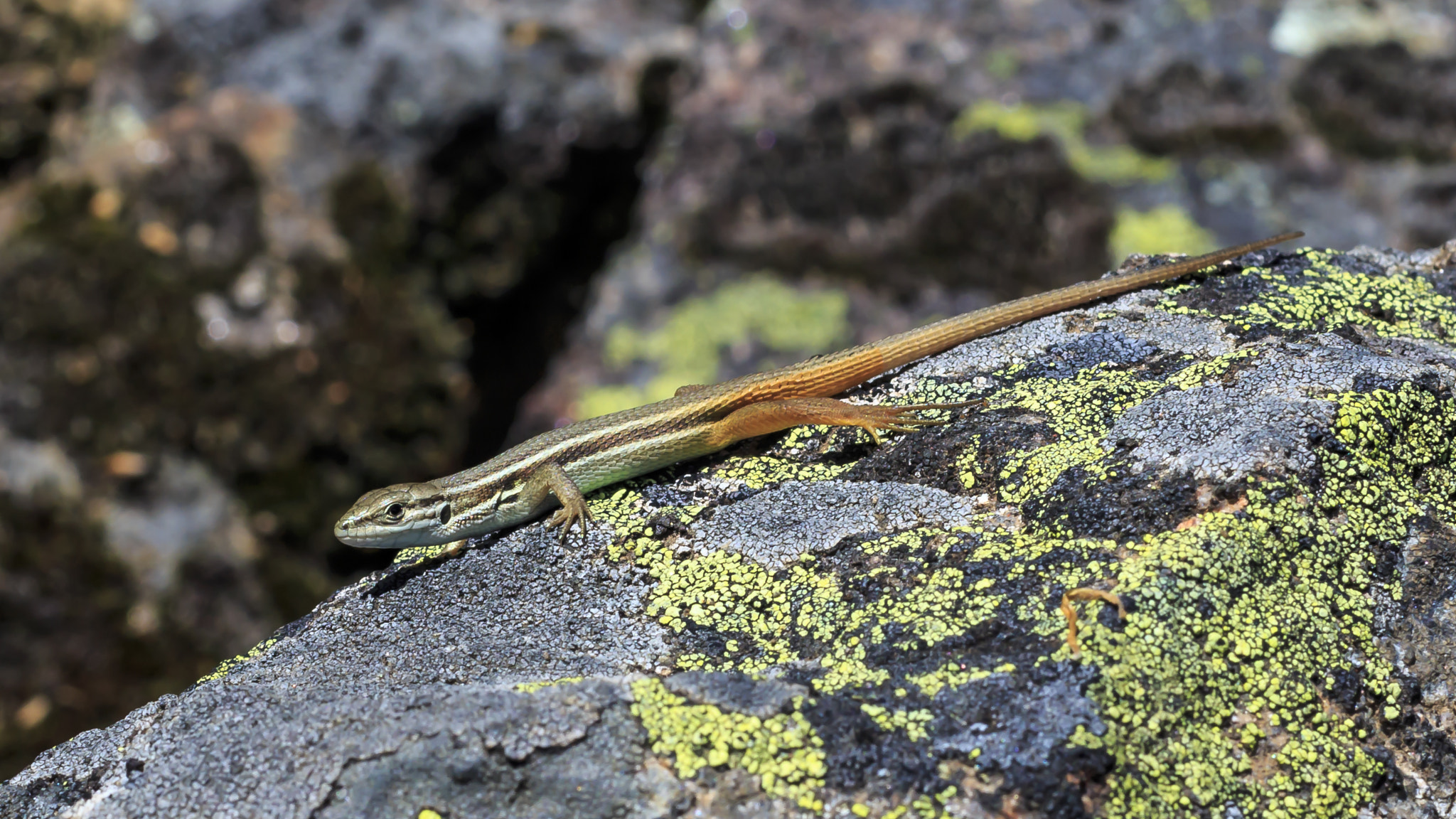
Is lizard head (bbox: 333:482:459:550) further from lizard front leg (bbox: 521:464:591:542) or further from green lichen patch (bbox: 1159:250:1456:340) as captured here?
green lichen patch (bbox: 1159:250:1456:340)

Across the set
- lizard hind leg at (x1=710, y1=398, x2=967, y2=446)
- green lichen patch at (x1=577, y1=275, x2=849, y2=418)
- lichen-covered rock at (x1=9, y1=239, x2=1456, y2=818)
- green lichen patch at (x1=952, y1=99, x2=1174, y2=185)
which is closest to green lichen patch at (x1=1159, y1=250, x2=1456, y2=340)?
lichen-covered rock at (x1=9, y1=239, x2=1456, y2=818)

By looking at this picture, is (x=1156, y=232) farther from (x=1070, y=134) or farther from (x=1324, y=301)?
(x=1324, y=301)

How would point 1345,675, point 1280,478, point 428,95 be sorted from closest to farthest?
point 1345,675, point 1280,478, point 428,95

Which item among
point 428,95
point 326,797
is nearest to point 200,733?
point 326,797

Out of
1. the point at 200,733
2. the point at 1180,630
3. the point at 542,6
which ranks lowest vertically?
the point at 1180,630

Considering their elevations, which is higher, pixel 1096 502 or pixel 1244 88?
pixel 1244 88

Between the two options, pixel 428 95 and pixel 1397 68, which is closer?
pixel 1397 68

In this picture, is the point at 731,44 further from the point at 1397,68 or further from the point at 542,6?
the point at 1397,68
